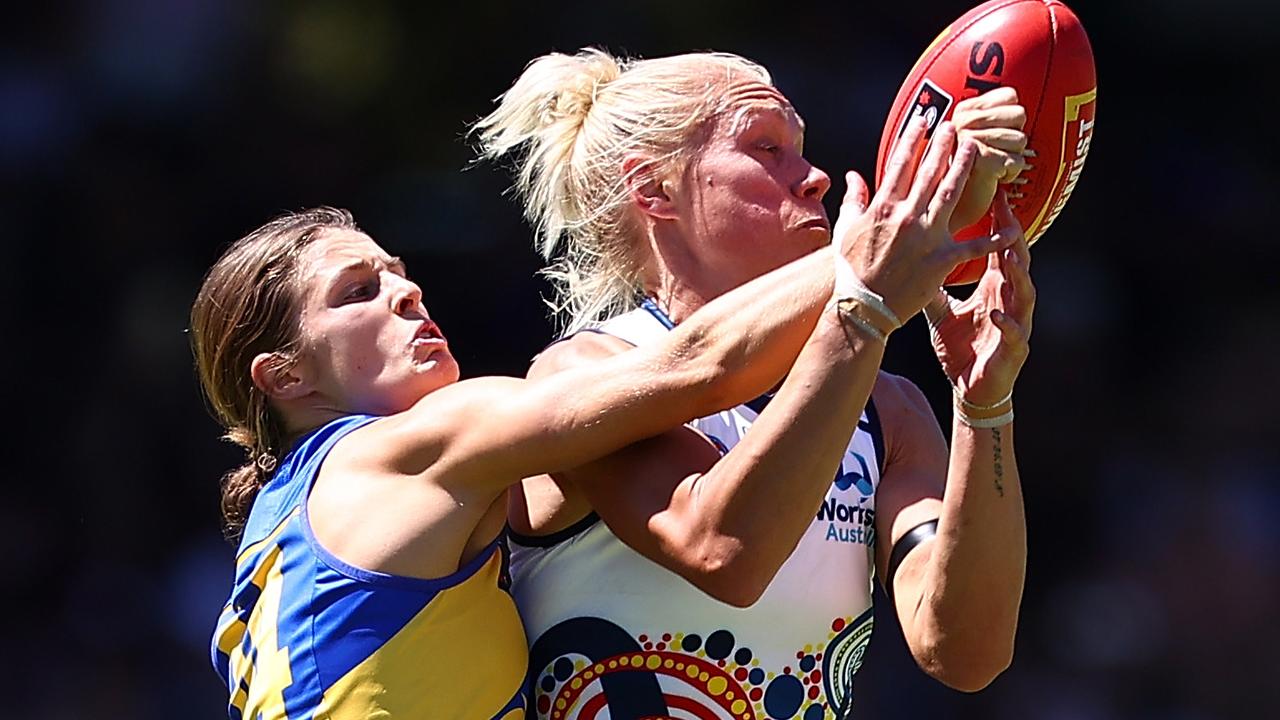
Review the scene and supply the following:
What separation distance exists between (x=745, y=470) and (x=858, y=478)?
1.69 feet

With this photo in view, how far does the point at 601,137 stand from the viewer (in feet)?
9.81

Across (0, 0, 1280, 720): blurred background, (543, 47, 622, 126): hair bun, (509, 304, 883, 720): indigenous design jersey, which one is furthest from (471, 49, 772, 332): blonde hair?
(0, 0, 1280, 720): blurred background

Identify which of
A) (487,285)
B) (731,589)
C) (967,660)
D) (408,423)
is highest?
(408,423)

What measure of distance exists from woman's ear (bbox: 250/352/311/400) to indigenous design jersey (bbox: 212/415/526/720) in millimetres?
146

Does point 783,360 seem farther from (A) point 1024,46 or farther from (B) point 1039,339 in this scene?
(B) point 1039,339

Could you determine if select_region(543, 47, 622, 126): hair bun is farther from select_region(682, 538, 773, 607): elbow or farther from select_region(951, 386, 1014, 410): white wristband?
select_region(682, 538, 773, 607): elbow

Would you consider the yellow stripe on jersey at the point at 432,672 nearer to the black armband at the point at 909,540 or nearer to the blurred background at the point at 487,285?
the black armband at the point at 909,540

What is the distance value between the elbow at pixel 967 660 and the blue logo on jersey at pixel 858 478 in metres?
0.27

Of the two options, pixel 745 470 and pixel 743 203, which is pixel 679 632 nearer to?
pixel 745 470

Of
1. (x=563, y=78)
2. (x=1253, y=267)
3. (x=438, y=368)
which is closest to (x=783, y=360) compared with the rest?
(x=438, y=368)

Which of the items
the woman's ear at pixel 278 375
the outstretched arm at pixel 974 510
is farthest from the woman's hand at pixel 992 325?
the woman's ear at pixel 278 375

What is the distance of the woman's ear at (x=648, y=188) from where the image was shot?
2.90 meters

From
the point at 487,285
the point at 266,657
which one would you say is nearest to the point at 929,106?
the point at 266,657

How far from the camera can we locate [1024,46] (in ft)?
8.71
